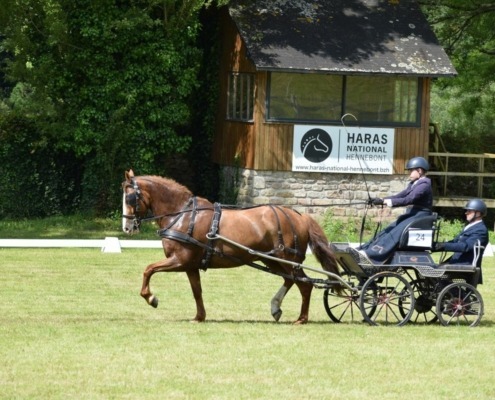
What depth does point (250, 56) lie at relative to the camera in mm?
28078

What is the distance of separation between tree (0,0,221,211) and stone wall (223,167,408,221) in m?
2.51

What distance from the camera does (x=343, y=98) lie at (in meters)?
29.3

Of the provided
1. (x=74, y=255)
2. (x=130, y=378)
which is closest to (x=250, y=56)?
(x=74, y=255)

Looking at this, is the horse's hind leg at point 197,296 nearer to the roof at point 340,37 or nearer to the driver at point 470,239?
the driver at point 470,239

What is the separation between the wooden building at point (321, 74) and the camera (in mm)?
28594

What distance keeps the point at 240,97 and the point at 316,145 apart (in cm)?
Result: 242

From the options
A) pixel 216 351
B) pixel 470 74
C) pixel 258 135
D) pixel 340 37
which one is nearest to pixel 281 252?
pixel 216 351

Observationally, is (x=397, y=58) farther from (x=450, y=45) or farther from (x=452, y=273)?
(x=452, y=273)

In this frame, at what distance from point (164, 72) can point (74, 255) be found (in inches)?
316

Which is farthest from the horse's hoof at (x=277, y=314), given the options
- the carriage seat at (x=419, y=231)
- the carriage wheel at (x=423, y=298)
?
the carriage seat at (x=419, y=231)

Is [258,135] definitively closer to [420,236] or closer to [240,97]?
[240,97]

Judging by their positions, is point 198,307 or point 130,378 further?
point 198,307

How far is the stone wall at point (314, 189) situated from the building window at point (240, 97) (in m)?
1.44

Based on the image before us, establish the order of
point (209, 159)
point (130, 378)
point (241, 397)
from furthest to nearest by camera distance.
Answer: point (209, 159) < point (130, 378) < point (241, 397)
